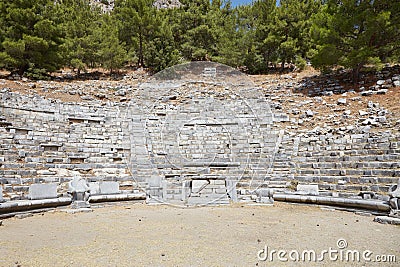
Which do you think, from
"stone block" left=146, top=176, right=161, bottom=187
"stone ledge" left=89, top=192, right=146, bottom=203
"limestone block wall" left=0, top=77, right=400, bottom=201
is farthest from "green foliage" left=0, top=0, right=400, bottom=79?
"stone ledge" left=89, top=192, right=146, bottom=203

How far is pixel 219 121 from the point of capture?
1552cm

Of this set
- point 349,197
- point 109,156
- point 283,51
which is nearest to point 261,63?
point 283,51

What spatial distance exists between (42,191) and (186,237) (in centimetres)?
449

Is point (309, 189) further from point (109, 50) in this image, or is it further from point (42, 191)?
point (109, 50)

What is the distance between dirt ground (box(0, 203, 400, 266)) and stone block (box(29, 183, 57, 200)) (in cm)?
53

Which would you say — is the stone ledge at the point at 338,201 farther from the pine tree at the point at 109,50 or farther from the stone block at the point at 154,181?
the pine tree at the point at 109,50

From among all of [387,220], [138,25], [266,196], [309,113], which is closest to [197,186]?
[266,196]

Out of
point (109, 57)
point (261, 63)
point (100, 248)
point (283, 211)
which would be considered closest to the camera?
point (100, 248)

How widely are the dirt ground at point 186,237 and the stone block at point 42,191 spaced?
0.53 meters

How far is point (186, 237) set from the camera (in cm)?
477

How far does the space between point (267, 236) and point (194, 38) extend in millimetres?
25868

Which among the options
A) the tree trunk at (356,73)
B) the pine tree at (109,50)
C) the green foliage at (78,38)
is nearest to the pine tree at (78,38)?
the green foliage at (78,38)

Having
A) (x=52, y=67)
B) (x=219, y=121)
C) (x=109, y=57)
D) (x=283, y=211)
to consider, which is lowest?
(x=283, y=211)

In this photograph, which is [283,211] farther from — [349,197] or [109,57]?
[109,57]
